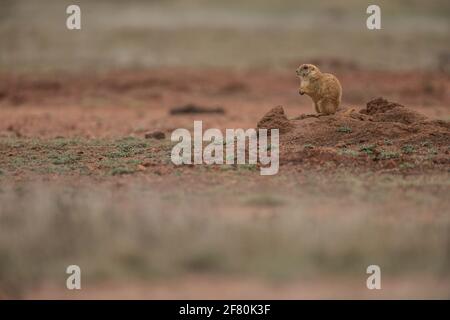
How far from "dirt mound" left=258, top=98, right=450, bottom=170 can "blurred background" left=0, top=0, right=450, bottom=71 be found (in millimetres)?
19692

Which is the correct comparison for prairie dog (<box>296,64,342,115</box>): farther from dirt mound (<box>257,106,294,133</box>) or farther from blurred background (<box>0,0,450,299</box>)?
blurred background (<box>0,0,450,299</box>)

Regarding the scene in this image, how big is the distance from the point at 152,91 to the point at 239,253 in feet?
67.5

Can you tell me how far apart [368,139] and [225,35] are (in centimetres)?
3240

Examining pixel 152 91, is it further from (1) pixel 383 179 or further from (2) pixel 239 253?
(2) pixel 239 253

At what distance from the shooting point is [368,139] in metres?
12.9

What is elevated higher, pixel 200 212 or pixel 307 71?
pixel 307 71

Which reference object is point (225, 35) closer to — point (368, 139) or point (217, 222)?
point (368, 139)

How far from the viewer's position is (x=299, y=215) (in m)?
8.67

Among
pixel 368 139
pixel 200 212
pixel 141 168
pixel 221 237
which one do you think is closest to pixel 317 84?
pixel 368 139

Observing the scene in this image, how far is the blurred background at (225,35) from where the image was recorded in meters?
36.9

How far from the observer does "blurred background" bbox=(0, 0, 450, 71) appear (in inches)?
1453

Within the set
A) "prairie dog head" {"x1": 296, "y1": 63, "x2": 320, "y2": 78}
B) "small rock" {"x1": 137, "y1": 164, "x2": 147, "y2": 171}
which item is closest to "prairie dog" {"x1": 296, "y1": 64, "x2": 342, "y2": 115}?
"prairie dog head" {"x1": 296, "y1": 63, "x2": 320, "y2": 78}
